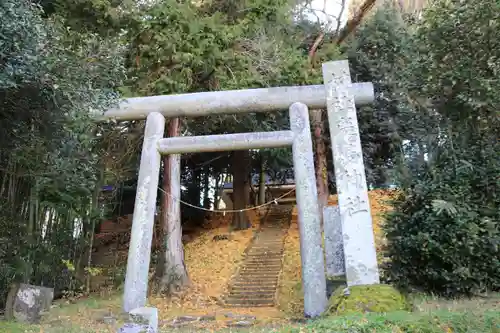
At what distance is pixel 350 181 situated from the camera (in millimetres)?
6613

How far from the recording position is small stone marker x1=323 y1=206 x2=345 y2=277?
6.68 meters

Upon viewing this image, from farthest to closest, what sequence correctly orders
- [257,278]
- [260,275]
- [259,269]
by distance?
[259,269] → [260,275] → [257,278]

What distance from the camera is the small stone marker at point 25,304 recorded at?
6.46 metres

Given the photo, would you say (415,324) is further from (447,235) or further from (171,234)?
(171,234)

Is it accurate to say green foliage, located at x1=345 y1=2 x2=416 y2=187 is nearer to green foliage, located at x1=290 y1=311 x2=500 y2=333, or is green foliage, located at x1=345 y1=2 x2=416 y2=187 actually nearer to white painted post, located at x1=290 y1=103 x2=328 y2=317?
white painted post, located at x1=290 y1=103 x2=328 y2=317

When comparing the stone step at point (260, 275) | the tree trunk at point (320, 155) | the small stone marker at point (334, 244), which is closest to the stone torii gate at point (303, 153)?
the small stone marker at point (334, 244)

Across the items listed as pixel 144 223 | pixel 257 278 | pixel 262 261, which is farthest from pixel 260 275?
pixel 144 223

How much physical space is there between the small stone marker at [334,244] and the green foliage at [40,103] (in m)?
3.65

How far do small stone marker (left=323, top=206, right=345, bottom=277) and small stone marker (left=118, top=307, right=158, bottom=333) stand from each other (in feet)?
9.45

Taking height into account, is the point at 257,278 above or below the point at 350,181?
below

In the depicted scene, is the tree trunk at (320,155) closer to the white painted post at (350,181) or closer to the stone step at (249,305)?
the stone step at (249,305)

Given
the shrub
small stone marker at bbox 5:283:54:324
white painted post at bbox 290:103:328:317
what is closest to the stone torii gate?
white painted post at bbox 290:103:328:317

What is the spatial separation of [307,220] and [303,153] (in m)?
1.08

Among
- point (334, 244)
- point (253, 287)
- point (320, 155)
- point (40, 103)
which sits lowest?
point (253, 287)
